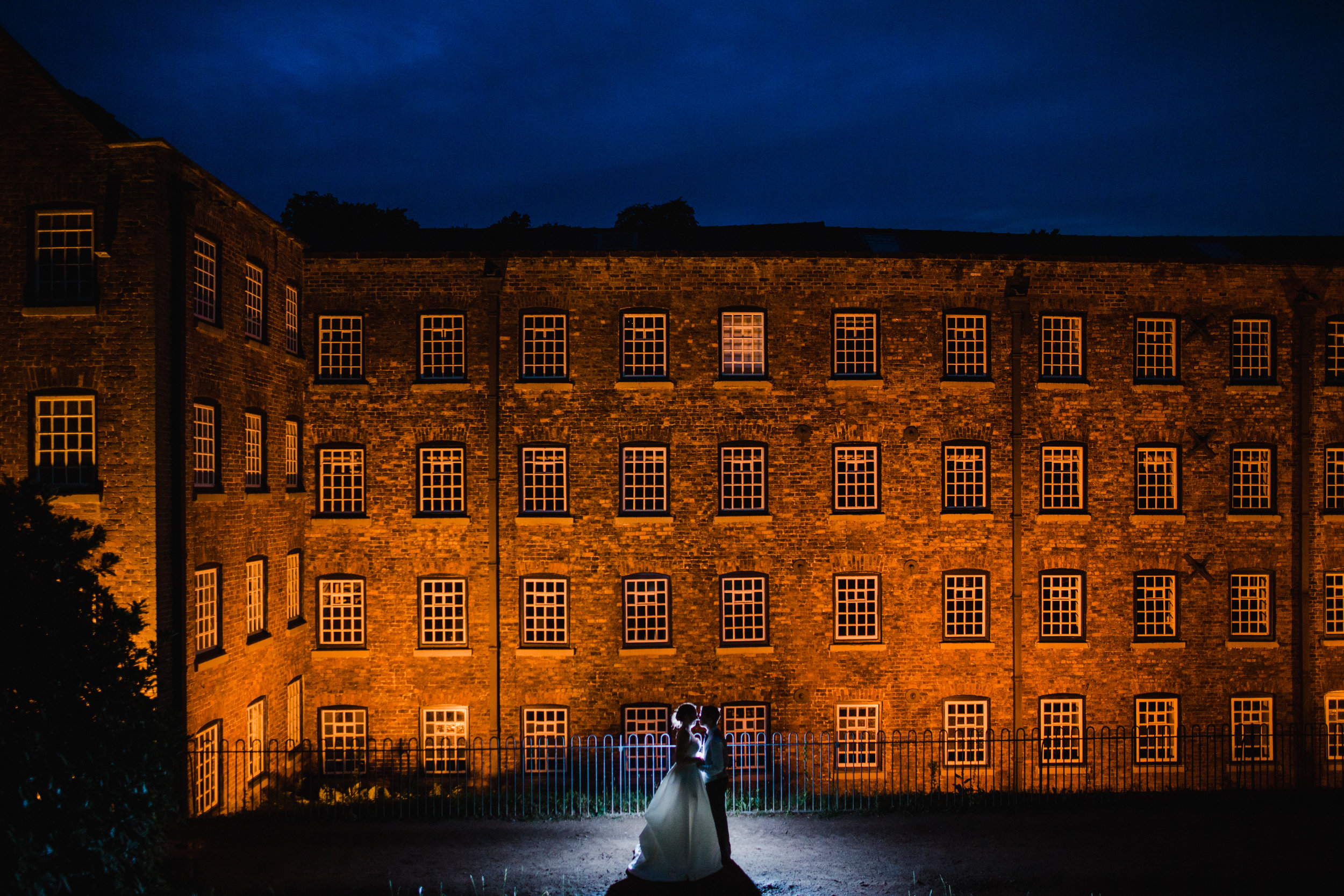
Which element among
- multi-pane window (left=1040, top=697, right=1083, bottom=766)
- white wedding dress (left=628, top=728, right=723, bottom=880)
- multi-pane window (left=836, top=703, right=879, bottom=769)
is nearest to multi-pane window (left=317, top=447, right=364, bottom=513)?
white wedding dress (left=628, top=728, right=723, bottom=880)

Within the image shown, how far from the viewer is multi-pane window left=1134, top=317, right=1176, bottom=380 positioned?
63.9 ft

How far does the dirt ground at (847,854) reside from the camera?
11.7 metres

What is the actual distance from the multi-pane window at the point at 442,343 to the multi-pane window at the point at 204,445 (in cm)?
498

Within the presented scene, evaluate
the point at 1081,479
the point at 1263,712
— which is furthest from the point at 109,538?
the point at 1263,712

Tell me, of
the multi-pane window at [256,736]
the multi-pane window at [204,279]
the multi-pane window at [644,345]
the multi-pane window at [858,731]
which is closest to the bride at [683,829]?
the multi-pane window at [858,731]

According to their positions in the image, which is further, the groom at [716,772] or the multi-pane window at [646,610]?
the multi-pane window at [646,610]

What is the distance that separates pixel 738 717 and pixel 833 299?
410 inches

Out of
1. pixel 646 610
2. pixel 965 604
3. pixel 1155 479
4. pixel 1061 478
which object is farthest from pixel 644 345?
pixel 1155 479

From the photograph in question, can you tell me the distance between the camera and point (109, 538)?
43.2 ft

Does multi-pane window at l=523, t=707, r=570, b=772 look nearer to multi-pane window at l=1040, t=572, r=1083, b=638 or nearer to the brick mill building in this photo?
the brick mill building

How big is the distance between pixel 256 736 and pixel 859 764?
13652mm

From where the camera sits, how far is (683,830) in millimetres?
10625

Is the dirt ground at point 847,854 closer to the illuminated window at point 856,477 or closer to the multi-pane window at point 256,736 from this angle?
the multi-pane window at point 256,736

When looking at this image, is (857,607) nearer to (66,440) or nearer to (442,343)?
(442,343)
